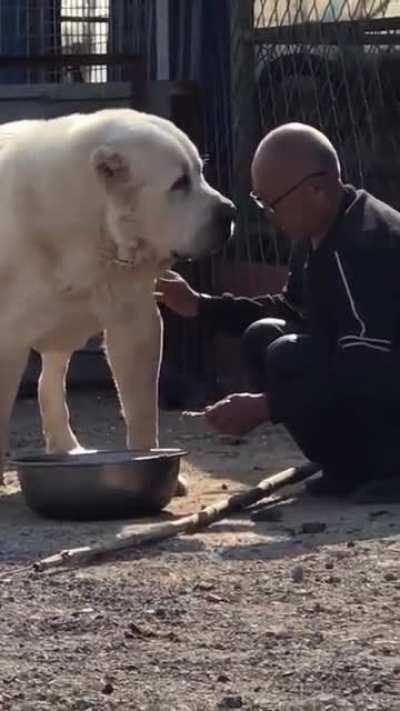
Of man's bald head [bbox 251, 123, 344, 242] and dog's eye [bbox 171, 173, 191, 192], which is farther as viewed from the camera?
dog's eye [bbox 171, 173, 191, 192]

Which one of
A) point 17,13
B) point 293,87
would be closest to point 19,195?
point 293,87

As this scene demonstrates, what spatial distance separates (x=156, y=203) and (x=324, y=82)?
8.50 feet

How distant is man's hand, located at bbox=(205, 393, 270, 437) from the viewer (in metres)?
5.32

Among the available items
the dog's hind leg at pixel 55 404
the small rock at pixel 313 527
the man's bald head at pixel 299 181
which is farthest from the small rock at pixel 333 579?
the dog's hind leg at pixel 55 404

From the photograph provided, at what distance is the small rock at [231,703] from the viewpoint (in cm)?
337

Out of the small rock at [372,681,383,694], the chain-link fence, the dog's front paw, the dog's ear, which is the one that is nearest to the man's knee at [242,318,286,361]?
the dog's front paw

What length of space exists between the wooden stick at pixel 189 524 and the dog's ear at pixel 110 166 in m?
1.02

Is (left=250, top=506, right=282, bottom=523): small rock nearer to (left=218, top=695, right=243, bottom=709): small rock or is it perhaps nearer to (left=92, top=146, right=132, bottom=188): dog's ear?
(left=92, top=146, right=132, bottom=188): dog's ear

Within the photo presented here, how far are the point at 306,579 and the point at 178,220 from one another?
1589 mm

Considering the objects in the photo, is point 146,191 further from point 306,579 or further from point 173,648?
point 173,648

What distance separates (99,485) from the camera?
208 inches

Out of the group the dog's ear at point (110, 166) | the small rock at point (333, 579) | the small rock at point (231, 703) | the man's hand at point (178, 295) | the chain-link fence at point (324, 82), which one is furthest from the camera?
the chain-link fence at point (324, 82)

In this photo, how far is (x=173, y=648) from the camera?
3.81 meters

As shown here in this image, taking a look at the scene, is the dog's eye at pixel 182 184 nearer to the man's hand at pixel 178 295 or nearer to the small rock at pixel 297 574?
the man's hand at pixel 178 295
